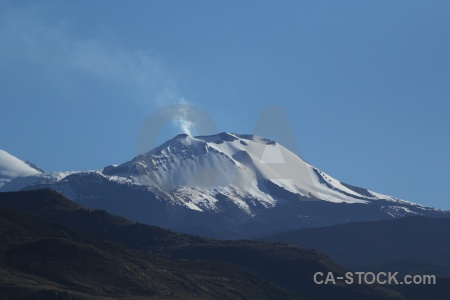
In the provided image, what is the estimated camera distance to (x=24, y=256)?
14075 cm

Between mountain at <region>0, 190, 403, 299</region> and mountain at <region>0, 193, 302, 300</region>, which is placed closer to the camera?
mountain at <region>0, 193, 302, 300</region>

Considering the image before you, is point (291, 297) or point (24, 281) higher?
point (291, 297)

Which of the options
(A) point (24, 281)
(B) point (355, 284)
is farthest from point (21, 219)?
(B) point (355, 284)

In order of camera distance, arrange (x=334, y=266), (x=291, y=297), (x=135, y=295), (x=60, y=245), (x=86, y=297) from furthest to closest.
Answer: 1. (x=334, y=266)
2. (x=291, y=297)
3. (x=60, y=245)
4. (x=135, y=295)
5. (x=86, y=297)

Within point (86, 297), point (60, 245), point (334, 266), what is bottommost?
point (86, 297)

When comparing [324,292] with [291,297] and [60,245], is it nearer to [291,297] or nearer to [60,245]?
[291,297]

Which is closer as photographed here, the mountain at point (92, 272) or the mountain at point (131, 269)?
the mountain at point (92, 272)

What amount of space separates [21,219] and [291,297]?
47.7 m

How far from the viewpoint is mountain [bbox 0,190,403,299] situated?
13412cm

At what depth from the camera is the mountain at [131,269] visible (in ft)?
440

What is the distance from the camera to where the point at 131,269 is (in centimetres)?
14575

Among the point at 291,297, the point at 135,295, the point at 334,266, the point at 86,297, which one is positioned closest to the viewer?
the point at 86,297

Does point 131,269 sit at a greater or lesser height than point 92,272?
greater

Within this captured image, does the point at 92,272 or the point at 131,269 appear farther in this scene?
the point at 131,269
